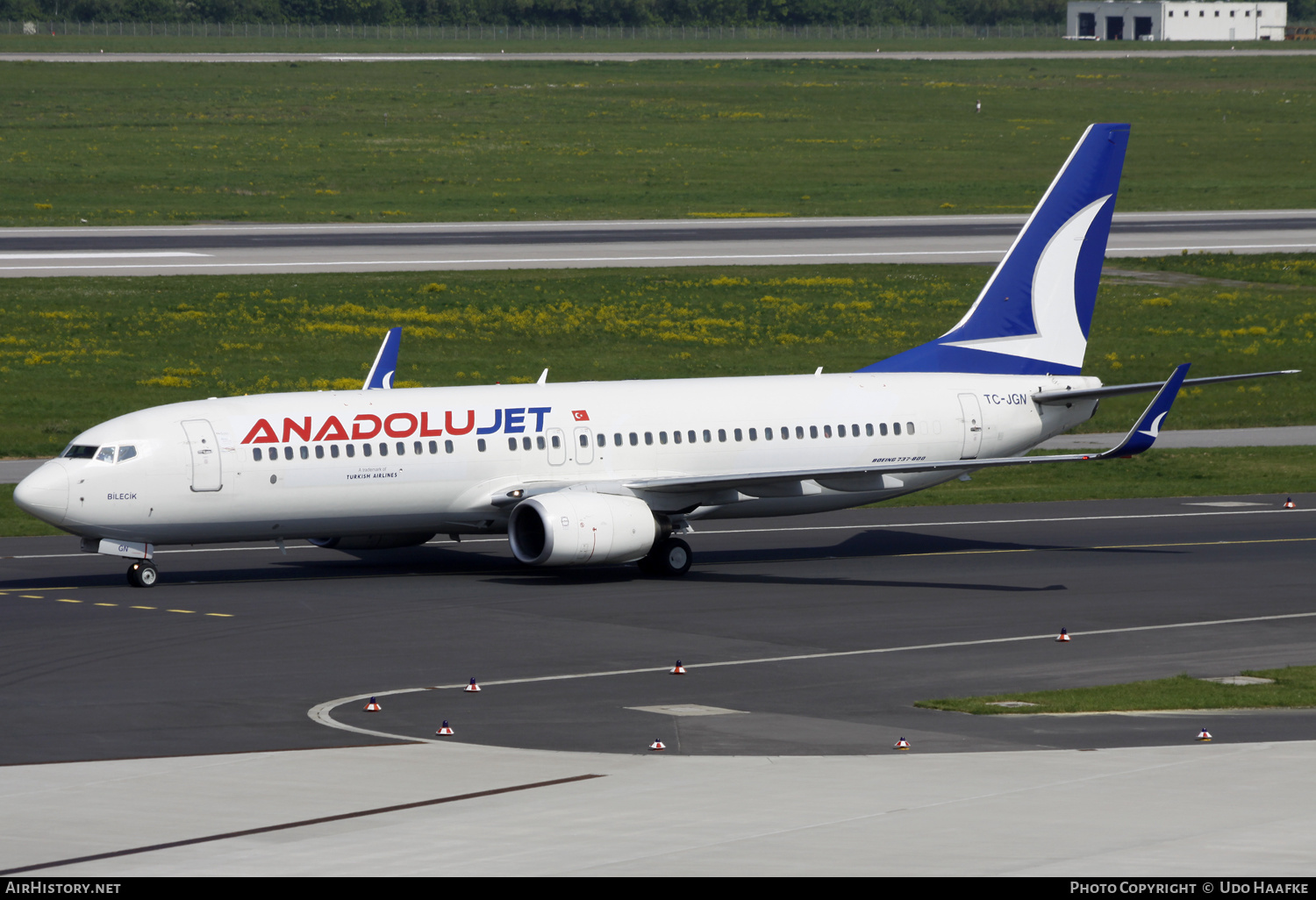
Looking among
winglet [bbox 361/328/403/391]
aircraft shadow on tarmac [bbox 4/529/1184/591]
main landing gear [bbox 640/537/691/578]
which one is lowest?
aircraft shadow on tarmac [bbox 4/529/1184/591]

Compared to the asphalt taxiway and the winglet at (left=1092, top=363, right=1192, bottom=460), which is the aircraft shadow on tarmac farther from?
the winglet at (left=1092, top=363, right=1192, bottom=460)

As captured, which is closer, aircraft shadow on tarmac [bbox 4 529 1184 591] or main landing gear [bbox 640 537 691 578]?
aircraft shadow on tarmac [bbox 4 529 1184 591]

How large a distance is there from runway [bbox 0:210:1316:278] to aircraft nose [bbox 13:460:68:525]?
46.9 meters

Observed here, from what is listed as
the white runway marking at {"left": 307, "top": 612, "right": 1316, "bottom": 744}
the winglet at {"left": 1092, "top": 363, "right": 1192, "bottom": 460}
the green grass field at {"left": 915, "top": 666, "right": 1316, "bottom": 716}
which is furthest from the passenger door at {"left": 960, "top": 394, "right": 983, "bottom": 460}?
the green grass field at {"left": 915, "top": 666, "right": 1316, "bottom": 716}

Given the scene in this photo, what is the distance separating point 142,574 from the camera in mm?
39531

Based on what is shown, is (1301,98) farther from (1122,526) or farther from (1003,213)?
(1122,526)

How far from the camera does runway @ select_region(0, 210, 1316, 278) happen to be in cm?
8800

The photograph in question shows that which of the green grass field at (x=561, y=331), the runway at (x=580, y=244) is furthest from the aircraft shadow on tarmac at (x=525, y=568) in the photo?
the runway at (x=580, y=244)

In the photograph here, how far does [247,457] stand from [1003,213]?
80213mm

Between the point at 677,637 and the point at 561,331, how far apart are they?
43900 mm

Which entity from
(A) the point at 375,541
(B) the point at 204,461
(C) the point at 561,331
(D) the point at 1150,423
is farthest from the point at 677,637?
(C) the point at 561,331

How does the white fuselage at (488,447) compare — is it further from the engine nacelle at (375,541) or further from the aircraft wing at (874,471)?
the engine nacelle at (375,541)

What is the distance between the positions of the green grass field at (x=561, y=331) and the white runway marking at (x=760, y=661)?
102 feet

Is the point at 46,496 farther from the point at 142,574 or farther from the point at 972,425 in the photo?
the point at 972,425
